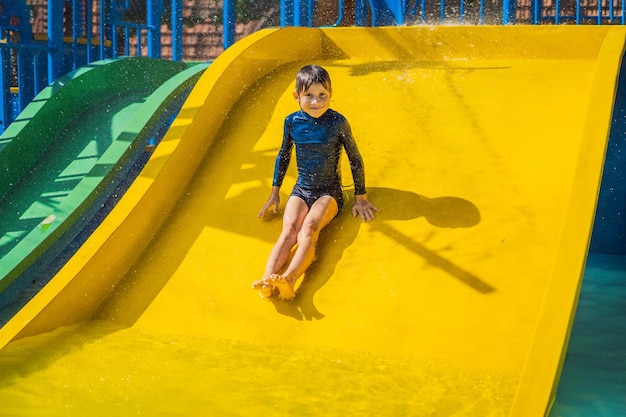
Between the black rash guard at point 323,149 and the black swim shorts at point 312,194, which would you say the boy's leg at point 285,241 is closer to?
the black swim shorts at point 312,194

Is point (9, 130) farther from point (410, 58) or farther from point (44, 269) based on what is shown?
point (410, 58)

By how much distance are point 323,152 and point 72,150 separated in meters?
3.12

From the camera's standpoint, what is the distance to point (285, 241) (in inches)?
152

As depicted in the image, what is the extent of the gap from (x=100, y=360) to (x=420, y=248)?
1.56 metres

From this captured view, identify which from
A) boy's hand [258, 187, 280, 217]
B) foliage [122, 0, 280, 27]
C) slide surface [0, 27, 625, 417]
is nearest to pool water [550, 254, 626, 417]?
slide surface [0, 27, 625, 417]

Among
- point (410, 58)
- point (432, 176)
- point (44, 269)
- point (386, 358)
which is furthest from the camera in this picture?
point (410, 58)

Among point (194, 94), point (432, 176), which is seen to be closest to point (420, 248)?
point (432, 176)

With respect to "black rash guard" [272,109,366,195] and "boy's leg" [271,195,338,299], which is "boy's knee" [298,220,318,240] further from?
"black rash guard" [272,109,366,195]

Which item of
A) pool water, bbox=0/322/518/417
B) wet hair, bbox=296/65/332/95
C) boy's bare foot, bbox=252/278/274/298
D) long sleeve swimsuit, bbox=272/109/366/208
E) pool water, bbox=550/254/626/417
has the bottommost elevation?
pool water, bbox=550/254/626/417

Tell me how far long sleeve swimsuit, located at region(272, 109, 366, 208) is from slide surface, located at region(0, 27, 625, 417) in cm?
22

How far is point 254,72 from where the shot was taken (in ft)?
18.0

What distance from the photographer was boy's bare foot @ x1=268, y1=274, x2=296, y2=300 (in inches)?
141

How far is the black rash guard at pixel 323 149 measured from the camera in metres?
4.07

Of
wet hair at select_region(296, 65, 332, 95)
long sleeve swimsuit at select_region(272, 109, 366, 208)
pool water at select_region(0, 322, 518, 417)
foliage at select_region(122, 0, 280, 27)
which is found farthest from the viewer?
foliage at select_region(122, 0, 280, 27)
